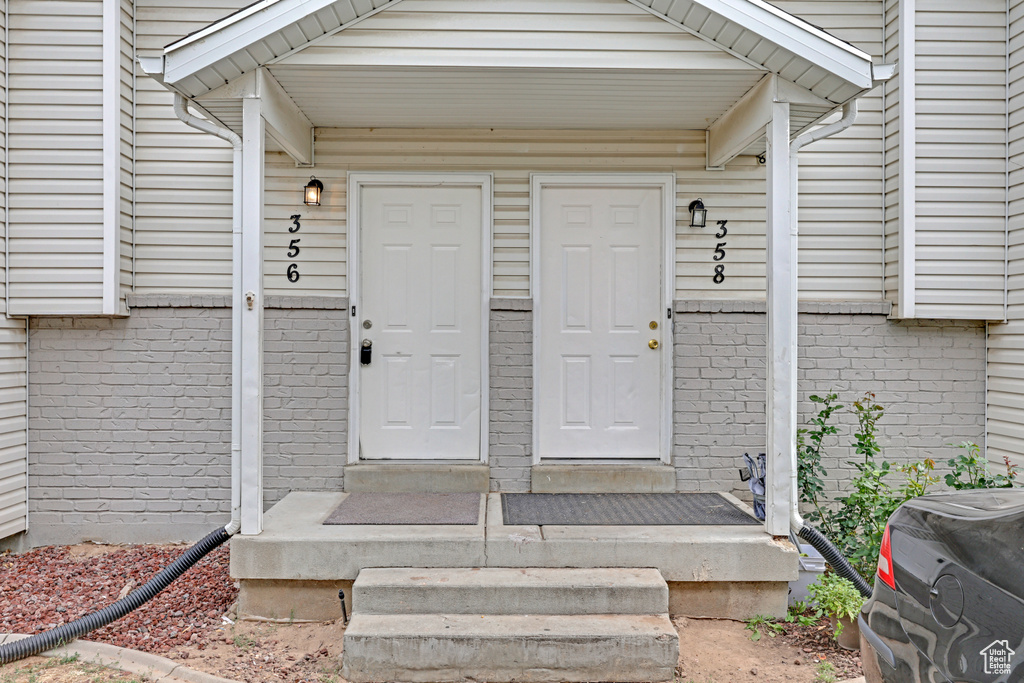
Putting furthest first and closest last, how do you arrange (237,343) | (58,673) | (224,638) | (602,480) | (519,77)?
(602,480) → (519,77) → (237,343) → (224,638) → (58,673)

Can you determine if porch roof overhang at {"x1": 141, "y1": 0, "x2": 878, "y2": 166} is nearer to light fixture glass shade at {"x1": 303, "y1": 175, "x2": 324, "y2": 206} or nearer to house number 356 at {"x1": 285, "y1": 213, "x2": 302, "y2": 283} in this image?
light fixture glass shade at {"x1": 303, "y1": 175, "x2": 324, "y2": 206}

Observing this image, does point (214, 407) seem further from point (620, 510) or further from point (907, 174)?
point (907, 174)

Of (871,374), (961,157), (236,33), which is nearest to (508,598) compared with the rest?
(236,33)

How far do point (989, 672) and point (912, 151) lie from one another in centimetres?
403

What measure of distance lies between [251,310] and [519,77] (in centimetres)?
190

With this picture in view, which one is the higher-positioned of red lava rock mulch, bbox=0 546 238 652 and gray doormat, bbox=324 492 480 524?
gray doormat, bbox=324 492 480 524

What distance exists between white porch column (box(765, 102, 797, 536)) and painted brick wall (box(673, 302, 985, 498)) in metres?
1.17

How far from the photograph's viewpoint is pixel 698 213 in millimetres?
4715

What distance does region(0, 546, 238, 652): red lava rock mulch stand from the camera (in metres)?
3.46

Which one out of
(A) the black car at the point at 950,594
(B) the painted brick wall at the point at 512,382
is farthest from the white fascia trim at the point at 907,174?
(A) the black car at the point at 950,594

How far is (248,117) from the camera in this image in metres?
3.55

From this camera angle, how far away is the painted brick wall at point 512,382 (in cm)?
473

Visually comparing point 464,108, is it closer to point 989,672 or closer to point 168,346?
point 168,346

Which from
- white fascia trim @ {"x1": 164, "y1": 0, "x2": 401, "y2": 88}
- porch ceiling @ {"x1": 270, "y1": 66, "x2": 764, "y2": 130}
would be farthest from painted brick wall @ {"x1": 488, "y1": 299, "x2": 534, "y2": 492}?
→ white fascia trim @ {"x1": 164, "y1": 0, "x2": 401, "y2": 88}
